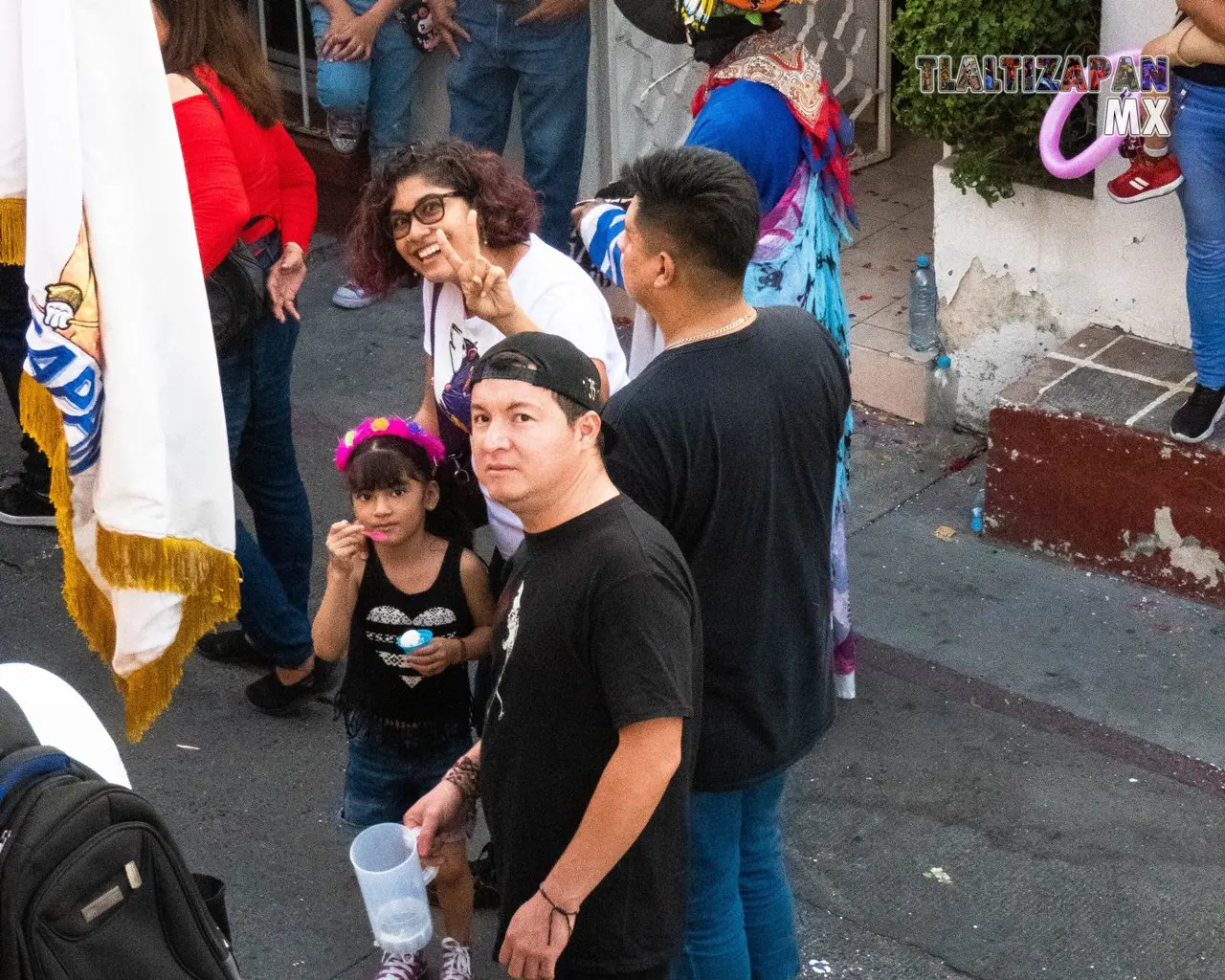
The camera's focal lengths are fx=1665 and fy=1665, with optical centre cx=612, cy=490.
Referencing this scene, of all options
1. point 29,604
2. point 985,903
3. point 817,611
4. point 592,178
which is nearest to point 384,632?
point 817,611

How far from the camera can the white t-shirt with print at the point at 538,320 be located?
11.2 feet

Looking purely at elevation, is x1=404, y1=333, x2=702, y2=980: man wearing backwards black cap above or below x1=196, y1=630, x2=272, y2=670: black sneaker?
above

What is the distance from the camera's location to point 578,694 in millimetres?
2508

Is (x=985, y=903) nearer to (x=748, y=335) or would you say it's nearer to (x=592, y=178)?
(x=748, y=335)

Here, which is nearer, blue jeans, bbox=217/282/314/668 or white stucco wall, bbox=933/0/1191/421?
blue jeans, bbox=217/282/314/668

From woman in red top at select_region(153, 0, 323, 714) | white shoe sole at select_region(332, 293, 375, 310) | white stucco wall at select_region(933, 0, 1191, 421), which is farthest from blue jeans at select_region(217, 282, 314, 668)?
white shoe sole at select_region(332, 293, 375, 310)

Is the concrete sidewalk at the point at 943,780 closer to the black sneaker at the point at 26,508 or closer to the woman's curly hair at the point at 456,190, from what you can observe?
the black sneaker at the point at 26,508

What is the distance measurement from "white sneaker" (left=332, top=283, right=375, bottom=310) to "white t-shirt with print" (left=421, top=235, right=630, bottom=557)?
351 centimetres

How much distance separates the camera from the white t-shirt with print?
341 centimetres

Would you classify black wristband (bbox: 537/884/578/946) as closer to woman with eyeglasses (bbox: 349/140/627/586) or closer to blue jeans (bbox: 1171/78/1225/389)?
woman with eyeglasses (bbox: 349/140/627/586)

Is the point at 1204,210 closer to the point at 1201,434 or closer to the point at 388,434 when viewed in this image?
the point at 1201,434

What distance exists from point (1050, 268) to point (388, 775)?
2.96 meters

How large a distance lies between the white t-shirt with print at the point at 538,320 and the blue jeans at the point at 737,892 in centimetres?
74

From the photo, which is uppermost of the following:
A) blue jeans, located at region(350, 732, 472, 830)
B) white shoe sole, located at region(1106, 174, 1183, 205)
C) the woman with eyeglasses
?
the woman with eyeglasses
